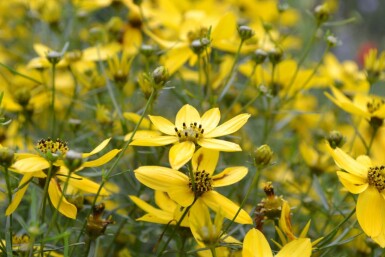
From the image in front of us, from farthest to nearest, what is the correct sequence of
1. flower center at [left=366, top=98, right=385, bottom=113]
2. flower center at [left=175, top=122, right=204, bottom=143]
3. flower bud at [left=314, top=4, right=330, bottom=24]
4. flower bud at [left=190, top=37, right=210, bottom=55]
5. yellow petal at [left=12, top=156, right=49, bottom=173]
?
flower bud at [left=314, top=4, right=330, bottom=24]
flower center at [left=366, top=98, right=385, bottom=113]
flower bud at [left=190, top=37, right=210, bottom=55]
flower center at [left=175, top=122, right=204, bottom=143]
yellow petal at [left=12, top=156, right=49, bottom=173]

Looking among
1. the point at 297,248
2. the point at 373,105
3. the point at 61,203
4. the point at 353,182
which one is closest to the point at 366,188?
the point at 353,182

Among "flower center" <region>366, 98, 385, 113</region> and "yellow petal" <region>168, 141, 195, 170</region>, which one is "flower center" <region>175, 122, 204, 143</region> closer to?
"yellow petal" <region>168, 141, 195, 170</region>

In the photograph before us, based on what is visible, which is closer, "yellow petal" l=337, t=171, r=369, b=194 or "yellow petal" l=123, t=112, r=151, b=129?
"yellow petal" l=337, t=171, r=369, b=194

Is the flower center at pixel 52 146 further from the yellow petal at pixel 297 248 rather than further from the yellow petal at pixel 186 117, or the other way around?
the yellow petal at pixel 297 248

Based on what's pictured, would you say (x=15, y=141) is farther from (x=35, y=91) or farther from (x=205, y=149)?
(x=205, y=149)

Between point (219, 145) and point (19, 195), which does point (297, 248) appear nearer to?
point (219, 145)

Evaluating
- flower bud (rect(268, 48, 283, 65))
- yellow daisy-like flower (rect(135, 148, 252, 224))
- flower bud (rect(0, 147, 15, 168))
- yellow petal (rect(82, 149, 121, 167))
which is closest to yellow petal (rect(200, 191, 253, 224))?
yellow daisy-like flower (rect(135, 148, 252, 224))
